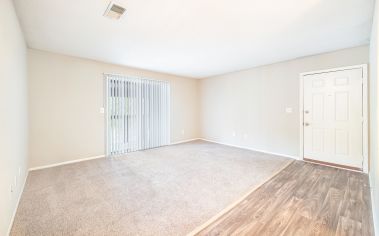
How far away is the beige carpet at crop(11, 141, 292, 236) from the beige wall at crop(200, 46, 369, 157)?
749mm

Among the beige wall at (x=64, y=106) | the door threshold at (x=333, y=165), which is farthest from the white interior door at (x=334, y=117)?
the beige wall at (x=64, y=106)

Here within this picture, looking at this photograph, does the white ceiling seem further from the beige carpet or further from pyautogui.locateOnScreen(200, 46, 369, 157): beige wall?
the beige carpet

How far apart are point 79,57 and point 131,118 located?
6.04ft

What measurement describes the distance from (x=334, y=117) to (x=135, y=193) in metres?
4.02

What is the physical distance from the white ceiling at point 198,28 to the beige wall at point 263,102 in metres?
0.33

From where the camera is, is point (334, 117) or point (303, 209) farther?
point (334, 117)

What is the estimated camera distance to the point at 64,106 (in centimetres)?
366

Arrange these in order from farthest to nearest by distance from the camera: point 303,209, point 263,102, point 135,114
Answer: point 135,114 < point 263,102 < point 303,209

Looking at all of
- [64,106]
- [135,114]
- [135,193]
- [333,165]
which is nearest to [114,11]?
[135,193]

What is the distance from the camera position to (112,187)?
8.47ft

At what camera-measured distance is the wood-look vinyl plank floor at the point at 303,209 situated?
167 centimetres

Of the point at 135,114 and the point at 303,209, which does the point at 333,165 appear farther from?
the point at 135,114

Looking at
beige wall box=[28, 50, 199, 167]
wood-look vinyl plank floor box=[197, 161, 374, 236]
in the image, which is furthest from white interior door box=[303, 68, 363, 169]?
beige wall box=[28, 50, 199, 167]

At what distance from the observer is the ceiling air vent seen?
198 cm
